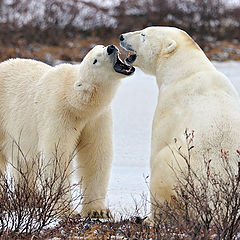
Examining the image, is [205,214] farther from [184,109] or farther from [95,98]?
[95,98]

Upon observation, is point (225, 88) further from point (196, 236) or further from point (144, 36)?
point (196, 236)

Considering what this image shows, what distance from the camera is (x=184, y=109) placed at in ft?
12.2

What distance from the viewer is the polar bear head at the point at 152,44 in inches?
160

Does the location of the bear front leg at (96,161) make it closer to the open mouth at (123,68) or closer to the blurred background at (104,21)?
the open mouth at (123,68)

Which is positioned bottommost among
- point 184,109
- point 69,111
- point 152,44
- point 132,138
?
point 132,138

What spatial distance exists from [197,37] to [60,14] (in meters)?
4.40

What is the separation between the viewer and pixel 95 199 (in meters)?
4.38

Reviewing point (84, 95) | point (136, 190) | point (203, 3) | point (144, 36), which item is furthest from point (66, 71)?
point (203, 3)

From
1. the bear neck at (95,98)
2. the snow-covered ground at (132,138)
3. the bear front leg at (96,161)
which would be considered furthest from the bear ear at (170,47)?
the snow-covered ground at (132,138)

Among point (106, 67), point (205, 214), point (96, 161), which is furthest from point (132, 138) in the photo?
point (205, 214)

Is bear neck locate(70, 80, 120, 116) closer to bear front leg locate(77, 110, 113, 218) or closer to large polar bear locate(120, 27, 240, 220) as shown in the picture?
bear front leg locate(77, 110, 113, 218)

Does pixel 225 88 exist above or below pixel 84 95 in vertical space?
above

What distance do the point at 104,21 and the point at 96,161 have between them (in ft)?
49.4

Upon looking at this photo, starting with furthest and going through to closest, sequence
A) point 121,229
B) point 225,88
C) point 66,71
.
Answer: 1. point 66,71
2. point 225,88
3. point 121,229
